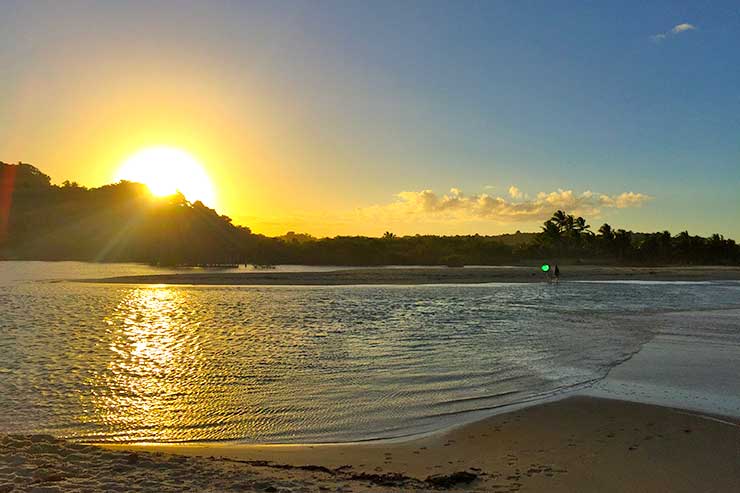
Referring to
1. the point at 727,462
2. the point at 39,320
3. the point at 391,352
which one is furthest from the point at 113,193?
the point at 727,462

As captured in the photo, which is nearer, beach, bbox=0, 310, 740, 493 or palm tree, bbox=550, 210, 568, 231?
beach, bbox=0, 310, 740, 493

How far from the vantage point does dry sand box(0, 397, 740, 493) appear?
5.92 m

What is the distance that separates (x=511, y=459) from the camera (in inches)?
274

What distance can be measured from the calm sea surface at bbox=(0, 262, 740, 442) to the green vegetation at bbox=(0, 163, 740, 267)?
249ft

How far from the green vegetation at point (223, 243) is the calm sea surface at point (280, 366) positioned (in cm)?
7579

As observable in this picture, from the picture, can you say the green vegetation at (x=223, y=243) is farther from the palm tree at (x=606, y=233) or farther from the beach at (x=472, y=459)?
the beach at (x=472, y=459)

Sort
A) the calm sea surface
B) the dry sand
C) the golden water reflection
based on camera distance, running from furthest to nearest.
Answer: the calm sea surface → the golden water reflection → the dry sand

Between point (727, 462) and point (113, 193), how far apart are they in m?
155

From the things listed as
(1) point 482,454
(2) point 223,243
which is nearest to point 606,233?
(2) point 223,243

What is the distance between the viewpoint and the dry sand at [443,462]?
19.4 feet

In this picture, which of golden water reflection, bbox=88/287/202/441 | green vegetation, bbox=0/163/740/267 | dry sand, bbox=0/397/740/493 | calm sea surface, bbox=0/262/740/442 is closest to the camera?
dry sand, bbox=0/397/740/493

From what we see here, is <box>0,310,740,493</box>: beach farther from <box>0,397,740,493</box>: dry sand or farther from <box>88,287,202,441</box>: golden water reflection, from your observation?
<box>88,287,202,441</box>: golden water reflection

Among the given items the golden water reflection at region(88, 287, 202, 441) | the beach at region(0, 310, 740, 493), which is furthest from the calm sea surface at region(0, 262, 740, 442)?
the beach at region(0, 310, 740, 493)

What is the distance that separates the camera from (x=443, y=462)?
688cm
